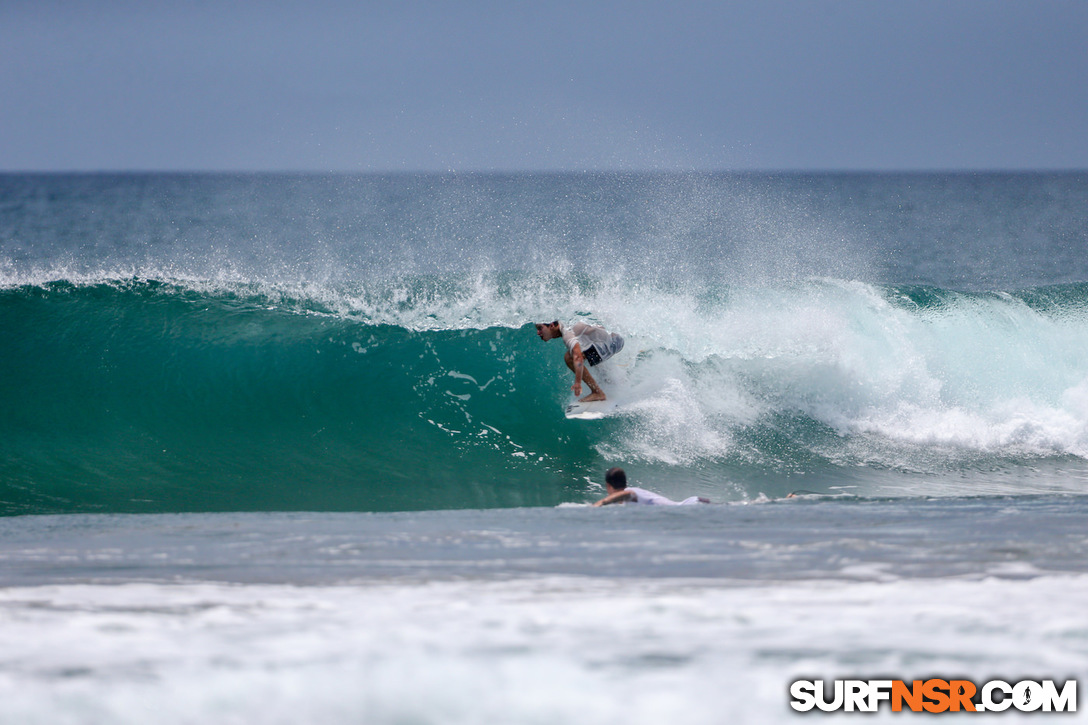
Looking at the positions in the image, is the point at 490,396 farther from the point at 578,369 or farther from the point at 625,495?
the point at 625,495

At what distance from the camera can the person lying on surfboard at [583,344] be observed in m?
7.94

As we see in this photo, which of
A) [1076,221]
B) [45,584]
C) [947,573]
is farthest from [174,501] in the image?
[1076,221]

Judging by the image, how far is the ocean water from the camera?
5.55 feet

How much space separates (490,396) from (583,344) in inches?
65.6

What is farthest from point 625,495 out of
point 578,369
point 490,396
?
point 490,396

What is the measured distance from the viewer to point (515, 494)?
7.69m

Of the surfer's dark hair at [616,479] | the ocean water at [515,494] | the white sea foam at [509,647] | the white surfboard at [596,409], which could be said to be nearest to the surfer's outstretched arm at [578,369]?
the white surfboard at [596,409]

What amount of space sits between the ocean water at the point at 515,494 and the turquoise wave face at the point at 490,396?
42mm

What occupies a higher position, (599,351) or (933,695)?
(599,351)

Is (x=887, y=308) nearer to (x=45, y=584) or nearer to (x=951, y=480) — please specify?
(x=951, y=480)

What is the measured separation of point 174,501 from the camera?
288 inches

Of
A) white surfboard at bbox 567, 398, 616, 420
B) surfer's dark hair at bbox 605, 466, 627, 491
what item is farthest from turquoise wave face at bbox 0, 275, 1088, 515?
surfer's dark hair at bbox 605, 466, 627, 491

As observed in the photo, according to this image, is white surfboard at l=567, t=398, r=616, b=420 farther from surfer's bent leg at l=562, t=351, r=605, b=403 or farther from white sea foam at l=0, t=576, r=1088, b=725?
white sea foam at l=0, t=576, r=1088, b=725

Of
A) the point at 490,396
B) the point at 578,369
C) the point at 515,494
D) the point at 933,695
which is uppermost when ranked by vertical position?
the point at 578,369
